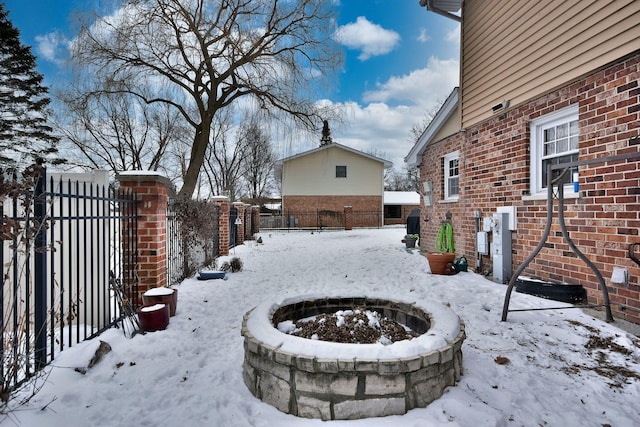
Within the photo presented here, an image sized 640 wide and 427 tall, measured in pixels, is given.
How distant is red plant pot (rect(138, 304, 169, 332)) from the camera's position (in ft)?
11.4

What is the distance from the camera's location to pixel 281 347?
7.48ft

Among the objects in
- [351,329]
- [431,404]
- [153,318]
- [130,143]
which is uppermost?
[130,143]

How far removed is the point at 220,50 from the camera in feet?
35.0

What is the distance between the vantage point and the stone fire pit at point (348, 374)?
212 centimetres

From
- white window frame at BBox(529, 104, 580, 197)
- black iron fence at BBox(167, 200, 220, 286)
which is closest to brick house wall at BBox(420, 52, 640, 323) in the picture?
white window frame at BBox(529, 104, 580, 197)

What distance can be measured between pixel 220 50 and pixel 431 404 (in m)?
11.3

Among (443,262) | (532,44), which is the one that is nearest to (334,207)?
(443,262)

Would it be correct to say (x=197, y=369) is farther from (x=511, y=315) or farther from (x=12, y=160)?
(x=12, y=160)

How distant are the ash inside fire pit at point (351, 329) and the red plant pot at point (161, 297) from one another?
159 cm

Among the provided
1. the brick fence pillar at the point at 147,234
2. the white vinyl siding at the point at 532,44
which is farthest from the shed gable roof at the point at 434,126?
the brick fence pillar at the point at 147,234

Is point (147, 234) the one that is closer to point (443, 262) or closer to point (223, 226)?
point (223, 226)

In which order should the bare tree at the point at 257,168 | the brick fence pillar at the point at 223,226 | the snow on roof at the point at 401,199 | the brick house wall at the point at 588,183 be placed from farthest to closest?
1. the bare tree at the point at 257,168
2. the snow on roof at the point at 401,199
3. the brick fence pillar at the point at 223,226
4. the brick house wall at the point at 588,183

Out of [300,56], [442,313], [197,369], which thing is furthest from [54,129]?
[442,313]

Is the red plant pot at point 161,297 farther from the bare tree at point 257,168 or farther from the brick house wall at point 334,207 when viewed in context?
the bare tree at point 257,168
